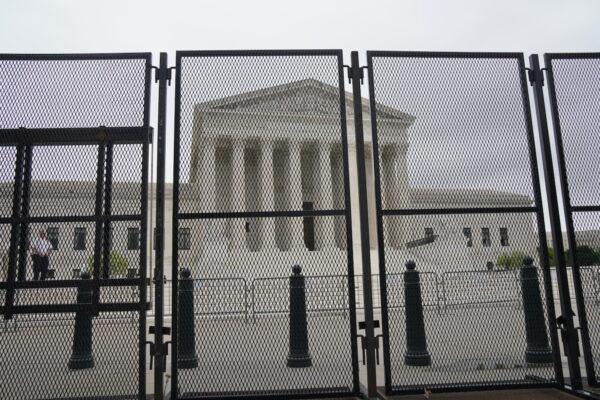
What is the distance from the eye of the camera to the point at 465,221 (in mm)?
5375

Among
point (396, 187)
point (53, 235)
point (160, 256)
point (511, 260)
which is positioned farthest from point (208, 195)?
point (511, 260)

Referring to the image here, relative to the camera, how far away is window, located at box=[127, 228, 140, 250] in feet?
15.6

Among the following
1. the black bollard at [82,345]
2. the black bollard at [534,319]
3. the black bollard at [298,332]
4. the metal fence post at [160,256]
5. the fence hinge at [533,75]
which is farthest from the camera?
the black bollard at [82,345]

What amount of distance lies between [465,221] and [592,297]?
196 centimetres

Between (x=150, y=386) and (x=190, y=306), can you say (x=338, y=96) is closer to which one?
(x=190, y=306)

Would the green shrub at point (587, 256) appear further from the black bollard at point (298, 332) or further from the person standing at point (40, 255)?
the person standing at point (40, 255)

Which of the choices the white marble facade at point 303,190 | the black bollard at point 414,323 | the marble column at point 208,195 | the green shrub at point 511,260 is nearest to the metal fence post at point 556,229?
the white marble facade at point 303,190

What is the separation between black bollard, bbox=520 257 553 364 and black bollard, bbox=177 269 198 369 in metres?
3.85

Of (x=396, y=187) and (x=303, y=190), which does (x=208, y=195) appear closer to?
(x=303, y=190)

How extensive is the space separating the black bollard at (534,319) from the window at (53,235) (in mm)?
5174

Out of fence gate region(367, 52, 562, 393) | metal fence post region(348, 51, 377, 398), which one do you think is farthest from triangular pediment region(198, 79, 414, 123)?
fence gate region(367, 52, 562, 393)

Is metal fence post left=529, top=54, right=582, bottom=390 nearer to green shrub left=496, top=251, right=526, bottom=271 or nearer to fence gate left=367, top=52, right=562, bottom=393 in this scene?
fence gate left=367, top=52, right=562, bottom=393

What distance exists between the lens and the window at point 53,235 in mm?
4926

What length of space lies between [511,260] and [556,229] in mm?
596
